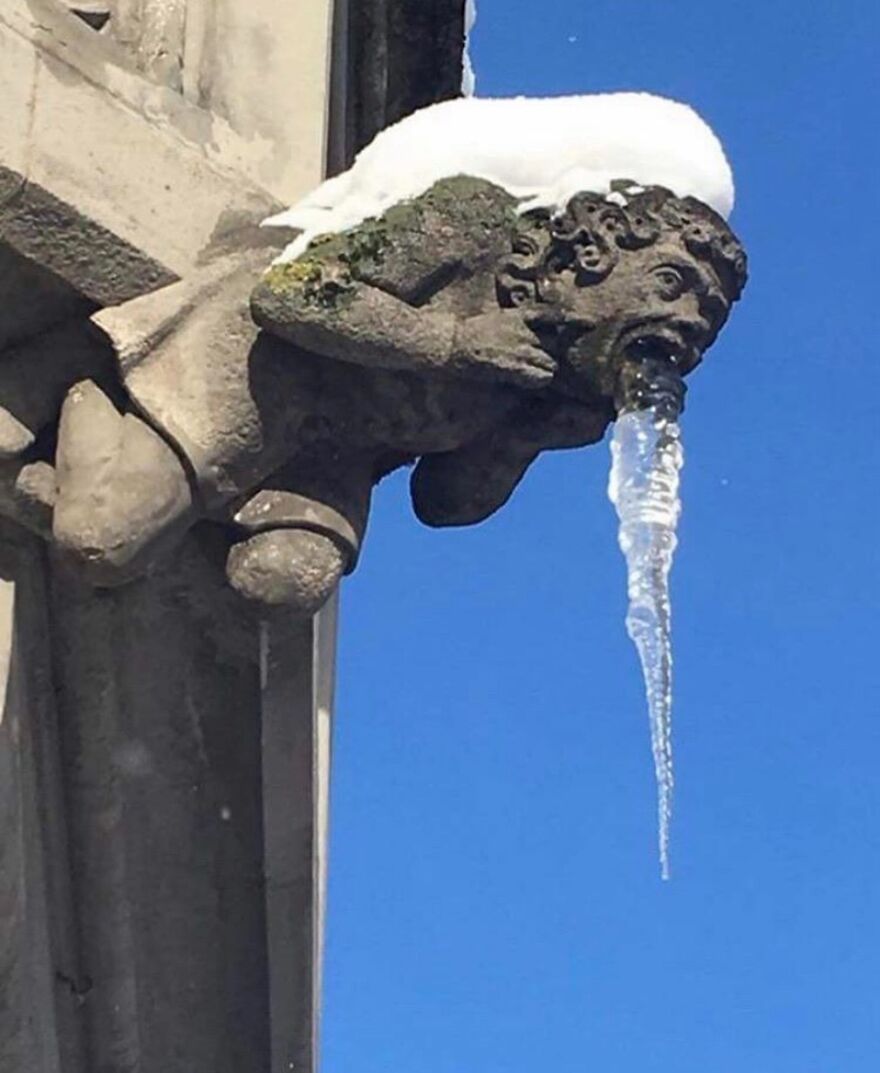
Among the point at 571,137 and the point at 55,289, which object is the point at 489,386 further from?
the point at 55,289

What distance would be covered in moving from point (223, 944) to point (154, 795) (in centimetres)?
40

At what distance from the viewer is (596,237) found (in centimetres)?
311

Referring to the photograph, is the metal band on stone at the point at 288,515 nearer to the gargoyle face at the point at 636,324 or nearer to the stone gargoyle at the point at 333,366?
the stone gargoyle at the point at 333,366

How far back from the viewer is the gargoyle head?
3.05m

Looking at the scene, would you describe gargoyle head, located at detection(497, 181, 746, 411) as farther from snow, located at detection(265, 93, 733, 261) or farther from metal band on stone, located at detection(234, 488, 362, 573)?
metal band on stone, located at detection(234, 488, 362, 573)

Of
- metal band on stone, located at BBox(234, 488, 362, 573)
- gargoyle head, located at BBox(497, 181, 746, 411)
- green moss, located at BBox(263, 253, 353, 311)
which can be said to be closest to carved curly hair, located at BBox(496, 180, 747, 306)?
gargoyle head, located at BBox(497, 181, 746, 411)

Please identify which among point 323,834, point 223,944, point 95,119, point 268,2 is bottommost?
point 223,944

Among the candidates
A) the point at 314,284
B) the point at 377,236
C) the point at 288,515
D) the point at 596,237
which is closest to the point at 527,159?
the point at 596,237

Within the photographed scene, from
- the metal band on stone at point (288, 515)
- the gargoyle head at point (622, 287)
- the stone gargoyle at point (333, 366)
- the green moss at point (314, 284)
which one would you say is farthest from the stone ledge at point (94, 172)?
the gargoyle head at point (622, 287)

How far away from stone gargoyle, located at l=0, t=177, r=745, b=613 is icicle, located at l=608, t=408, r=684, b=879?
0.08m

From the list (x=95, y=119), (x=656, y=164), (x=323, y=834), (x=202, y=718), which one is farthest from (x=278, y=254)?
(x=323, y=834)

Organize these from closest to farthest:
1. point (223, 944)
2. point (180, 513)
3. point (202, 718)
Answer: point (180, 513)
point (202, 718)
point (223, 944)

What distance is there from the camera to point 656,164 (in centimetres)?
321

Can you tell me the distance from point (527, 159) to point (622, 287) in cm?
28
